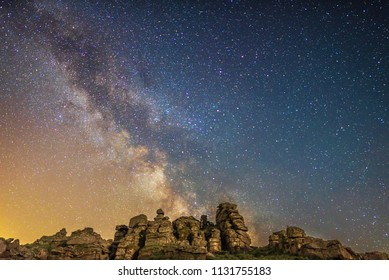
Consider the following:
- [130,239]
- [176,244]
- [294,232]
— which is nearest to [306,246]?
[294,232]

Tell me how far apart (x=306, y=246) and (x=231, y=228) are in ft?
64.9

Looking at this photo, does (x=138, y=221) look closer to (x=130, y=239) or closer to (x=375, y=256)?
(x=130, y=239)

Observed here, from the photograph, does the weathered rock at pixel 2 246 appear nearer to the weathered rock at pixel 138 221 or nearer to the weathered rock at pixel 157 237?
the weathered rock at pixel 138 221

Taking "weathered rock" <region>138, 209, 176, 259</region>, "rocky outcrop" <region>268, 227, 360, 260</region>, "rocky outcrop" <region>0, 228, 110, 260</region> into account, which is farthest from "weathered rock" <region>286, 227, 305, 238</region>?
"rocky outcrop" <region>0, 228, 110, 260</region>

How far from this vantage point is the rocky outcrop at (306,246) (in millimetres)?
55406

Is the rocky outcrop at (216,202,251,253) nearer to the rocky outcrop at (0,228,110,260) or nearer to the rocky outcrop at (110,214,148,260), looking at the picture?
the rocky outcrop at (110,214,148,260)

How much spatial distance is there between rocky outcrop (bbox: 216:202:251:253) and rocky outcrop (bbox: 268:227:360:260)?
699cm

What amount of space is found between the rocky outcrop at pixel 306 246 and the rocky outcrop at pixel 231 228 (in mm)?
6991

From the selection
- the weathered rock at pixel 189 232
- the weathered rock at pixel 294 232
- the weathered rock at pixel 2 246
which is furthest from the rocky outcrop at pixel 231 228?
the weathered rock at pixel 2 246

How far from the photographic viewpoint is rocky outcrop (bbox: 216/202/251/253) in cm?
6912

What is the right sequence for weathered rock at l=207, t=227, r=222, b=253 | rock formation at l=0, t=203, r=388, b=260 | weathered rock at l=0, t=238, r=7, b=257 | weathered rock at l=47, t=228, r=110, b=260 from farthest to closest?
weathered rock at l=207, t=227, r=222, b=253 → weathered rock at l=0, t=238, r=7, b=257 → weathered rock at l=47, t=228, r=110, b=260 → rock formation at l=0, t=203, r=388, b=260

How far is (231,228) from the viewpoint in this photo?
243 ft
